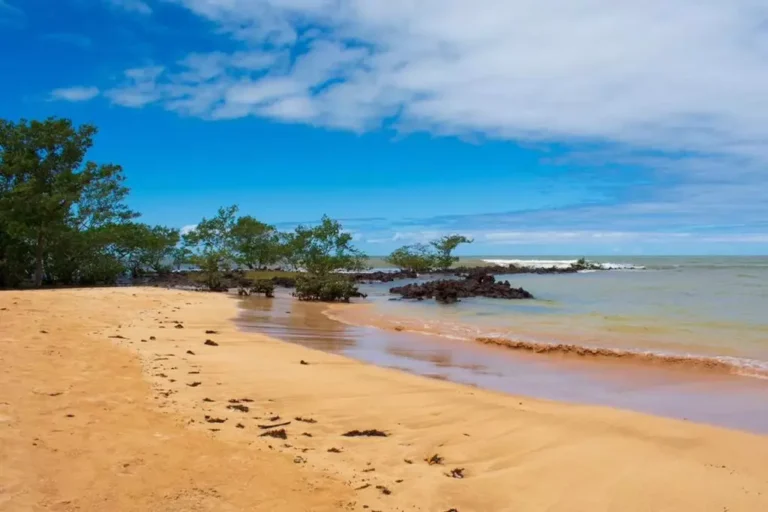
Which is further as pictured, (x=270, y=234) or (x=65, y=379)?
(x=270, y=234)

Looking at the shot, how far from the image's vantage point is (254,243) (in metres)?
40.1

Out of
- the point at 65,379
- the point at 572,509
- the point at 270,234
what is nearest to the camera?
the point at 572,509

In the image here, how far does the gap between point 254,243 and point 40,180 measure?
54.9 feet

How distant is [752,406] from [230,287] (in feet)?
93.0

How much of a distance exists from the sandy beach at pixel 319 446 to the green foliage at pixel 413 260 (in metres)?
44.2

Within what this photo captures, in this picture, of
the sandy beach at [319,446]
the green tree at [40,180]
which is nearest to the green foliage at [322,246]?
the green tree at [40,180]

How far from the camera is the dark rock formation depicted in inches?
1030

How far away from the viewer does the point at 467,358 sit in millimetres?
10617

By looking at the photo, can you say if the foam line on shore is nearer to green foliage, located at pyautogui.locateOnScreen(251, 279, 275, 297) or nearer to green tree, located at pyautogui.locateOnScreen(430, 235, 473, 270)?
green foliage, located at pyautogui.locateOnScreen(251, 279, 275, 297)

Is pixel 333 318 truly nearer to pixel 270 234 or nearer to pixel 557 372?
pixel 557 372

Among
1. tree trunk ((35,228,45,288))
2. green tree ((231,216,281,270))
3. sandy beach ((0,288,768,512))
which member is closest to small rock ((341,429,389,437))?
sandy beach ((0,288,768,512))

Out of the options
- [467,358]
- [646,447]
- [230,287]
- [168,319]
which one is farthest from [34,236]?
→ [646,447]

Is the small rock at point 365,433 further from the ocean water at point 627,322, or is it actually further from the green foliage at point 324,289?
the green foliage at point 324,289

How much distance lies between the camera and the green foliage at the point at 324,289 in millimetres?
25328
